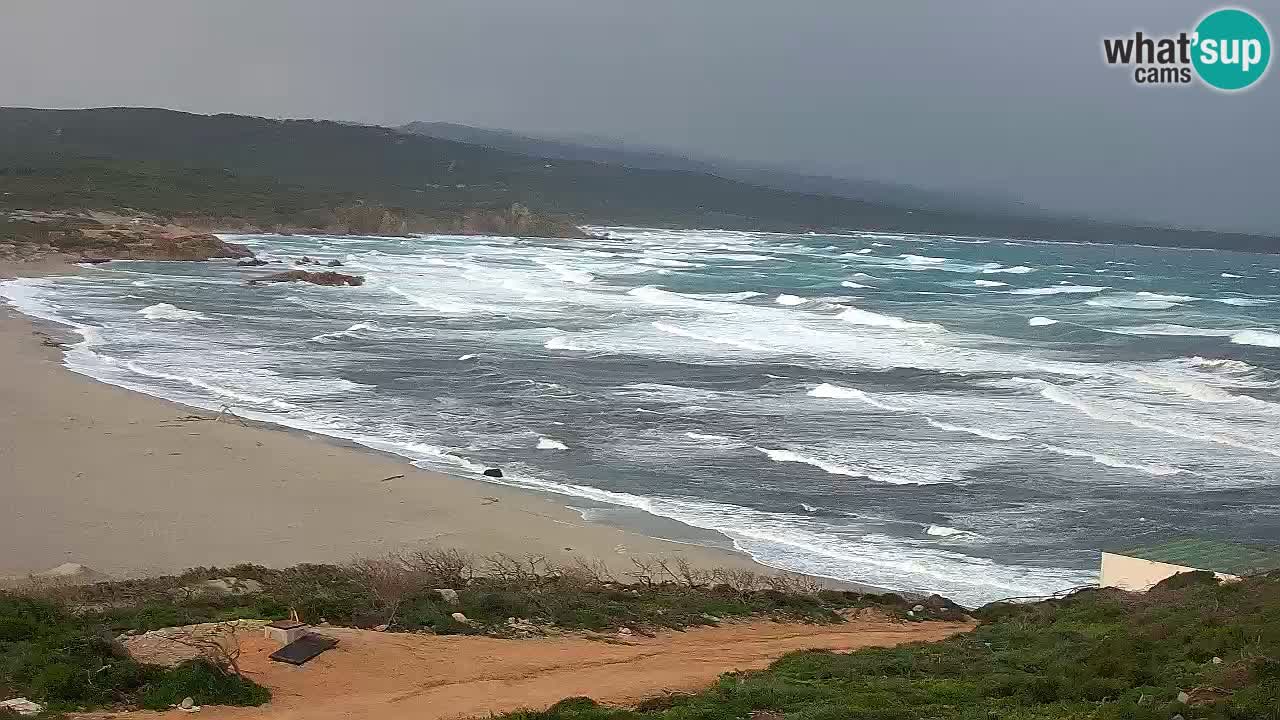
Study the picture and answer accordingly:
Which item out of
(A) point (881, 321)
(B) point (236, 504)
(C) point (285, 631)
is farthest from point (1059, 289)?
(C) point (285, 631)

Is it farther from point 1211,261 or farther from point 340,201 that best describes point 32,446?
point 1211,261

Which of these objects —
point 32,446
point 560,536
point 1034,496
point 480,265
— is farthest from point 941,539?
point 480,265

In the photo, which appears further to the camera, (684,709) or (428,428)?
(428,428)

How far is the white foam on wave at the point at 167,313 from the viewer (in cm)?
4316

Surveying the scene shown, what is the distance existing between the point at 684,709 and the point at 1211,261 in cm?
13297

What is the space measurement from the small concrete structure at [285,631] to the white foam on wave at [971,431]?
19377 mm

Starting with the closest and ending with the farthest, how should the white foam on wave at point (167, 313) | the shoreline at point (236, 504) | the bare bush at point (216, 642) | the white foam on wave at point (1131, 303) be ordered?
1. the bare bush at point (216, 642)
2. the shoreline at point (236, 504)
3. the white foam on wave at point (167, 313)
4. the white foam on wave at point (1131, 303)

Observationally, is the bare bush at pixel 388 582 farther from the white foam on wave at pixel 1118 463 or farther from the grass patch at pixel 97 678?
the white foam on wave at pixel 1118 463

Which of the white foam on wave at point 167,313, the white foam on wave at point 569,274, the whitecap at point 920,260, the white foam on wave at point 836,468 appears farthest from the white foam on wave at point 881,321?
the whitecap at point 920,260

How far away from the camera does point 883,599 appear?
A: 52.7 ft

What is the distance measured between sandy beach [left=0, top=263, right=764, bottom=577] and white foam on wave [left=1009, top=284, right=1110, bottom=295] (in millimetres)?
55412

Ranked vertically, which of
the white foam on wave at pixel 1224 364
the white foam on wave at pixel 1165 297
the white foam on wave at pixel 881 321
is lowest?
the white foam on wave at pixel 1165 297

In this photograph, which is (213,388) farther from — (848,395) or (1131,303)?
(1131,303)

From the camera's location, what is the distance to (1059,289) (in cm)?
7450
